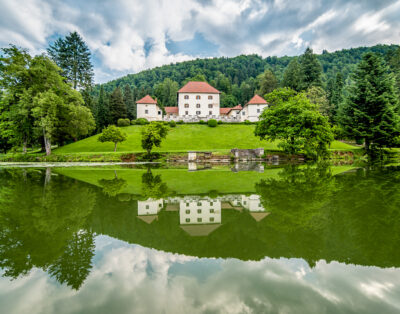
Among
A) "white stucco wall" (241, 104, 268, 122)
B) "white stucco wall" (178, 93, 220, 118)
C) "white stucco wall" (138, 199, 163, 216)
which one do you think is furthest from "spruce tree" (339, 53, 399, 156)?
"white stucco wall" (178, 93, 220, 118)

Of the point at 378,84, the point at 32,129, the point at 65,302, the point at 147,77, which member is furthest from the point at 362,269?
the point at 147,77

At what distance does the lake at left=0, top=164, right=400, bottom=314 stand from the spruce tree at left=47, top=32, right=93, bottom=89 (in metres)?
49.5

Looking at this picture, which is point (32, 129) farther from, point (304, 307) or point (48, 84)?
point (304, 307)

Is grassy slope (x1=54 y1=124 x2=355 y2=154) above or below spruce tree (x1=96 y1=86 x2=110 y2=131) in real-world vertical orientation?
below

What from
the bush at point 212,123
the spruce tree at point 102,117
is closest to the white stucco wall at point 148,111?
the spruce tree at point 102,117

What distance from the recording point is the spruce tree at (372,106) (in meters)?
27.4

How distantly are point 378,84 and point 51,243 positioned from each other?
123 feet

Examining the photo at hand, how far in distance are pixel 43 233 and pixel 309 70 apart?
210 ft

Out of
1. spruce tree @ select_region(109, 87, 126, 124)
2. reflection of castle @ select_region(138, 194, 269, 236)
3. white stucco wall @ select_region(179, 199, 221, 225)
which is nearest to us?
reflection of castle @ select_region(138, 194, 269, 236)

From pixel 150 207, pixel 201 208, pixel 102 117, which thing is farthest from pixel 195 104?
pixel 201 208

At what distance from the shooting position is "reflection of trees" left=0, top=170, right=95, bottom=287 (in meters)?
3.13

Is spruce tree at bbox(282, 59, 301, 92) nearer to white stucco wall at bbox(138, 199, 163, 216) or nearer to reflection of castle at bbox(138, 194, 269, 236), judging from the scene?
reflection of castle at bbox(138, 194, 269, 236)

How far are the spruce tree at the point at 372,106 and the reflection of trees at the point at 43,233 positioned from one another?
33.0 metres

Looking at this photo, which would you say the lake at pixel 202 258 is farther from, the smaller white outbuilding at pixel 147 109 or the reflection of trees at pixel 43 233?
the smaller white outbuilding at pixel 147 109
